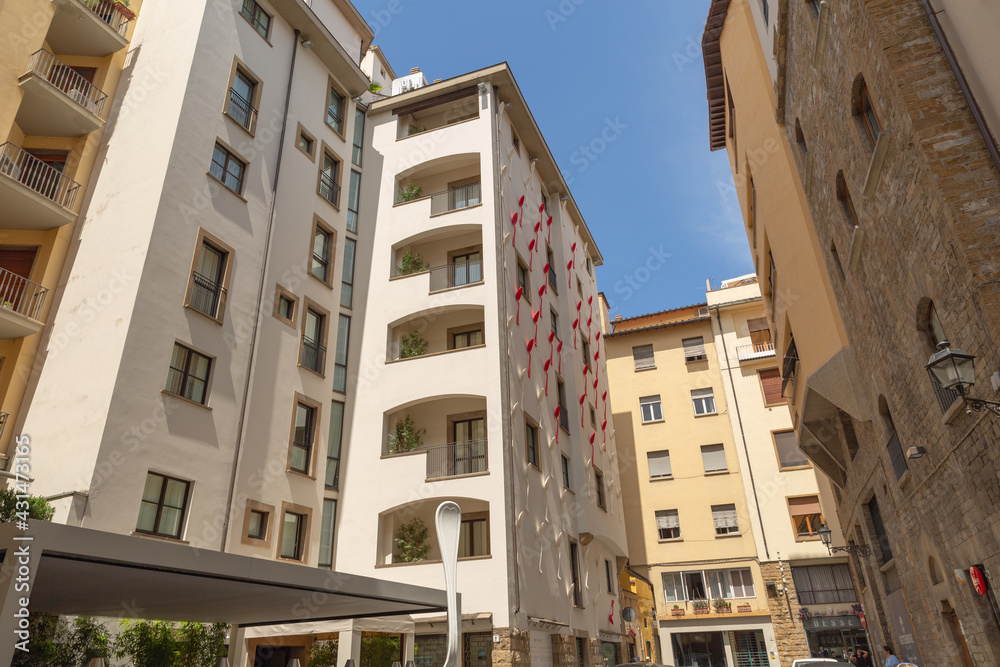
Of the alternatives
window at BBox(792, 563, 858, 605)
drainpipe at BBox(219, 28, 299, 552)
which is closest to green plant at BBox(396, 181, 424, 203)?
drainpipe at BBox(219, 28, 299, 552)

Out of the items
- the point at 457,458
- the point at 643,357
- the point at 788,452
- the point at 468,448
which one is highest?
the point at 643,357

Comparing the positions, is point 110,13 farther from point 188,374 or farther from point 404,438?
point 404,438

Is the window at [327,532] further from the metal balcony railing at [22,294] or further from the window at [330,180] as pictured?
the window at [330,180]

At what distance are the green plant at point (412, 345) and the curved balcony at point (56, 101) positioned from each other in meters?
A: 10.8

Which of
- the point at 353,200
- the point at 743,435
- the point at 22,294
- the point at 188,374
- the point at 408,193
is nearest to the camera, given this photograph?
the point at 22,294

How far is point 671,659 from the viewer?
31719 mm

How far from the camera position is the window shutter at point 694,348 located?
37.9m

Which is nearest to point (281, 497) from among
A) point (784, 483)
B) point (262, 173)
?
point (262, 173)

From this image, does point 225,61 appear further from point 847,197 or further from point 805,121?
point 847,197

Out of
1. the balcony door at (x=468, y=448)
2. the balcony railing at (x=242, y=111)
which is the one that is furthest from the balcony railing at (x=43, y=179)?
A: the balcony door at (x=468, y=448)

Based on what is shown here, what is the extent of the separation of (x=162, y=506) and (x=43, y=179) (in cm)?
886

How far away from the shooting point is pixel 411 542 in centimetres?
1948

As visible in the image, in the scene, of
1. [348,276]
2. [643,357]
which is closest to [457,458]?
[348,276]

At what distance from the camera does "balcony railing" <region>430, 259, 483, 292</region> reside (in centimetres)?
2283
